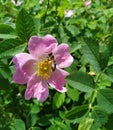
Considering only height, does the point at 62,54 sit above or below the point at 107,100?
above

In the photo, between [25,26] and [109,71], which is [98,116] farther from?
[25,26]

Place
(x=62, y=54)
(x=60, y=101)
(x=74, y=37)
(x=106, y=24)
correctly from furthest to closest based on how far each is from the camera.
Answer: (x=106, y=24), (x=74, y=37), (x=60, y=101), (x=62, y=54)

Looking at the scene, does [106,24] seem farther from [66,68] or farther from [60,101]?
[66,68]

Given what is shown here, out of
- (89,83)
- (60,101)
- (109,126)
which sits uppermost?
(89,83)

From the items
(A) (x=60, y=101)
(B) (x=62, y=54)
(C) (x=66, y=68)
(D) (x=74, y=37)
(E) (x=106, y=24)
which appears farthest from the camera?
Answer: (E) (x=106, y=24)

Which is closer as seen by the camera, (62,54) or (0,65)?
(62,54)

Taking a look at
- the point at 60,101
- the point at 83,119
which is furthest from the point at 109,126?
the point at 60,101
